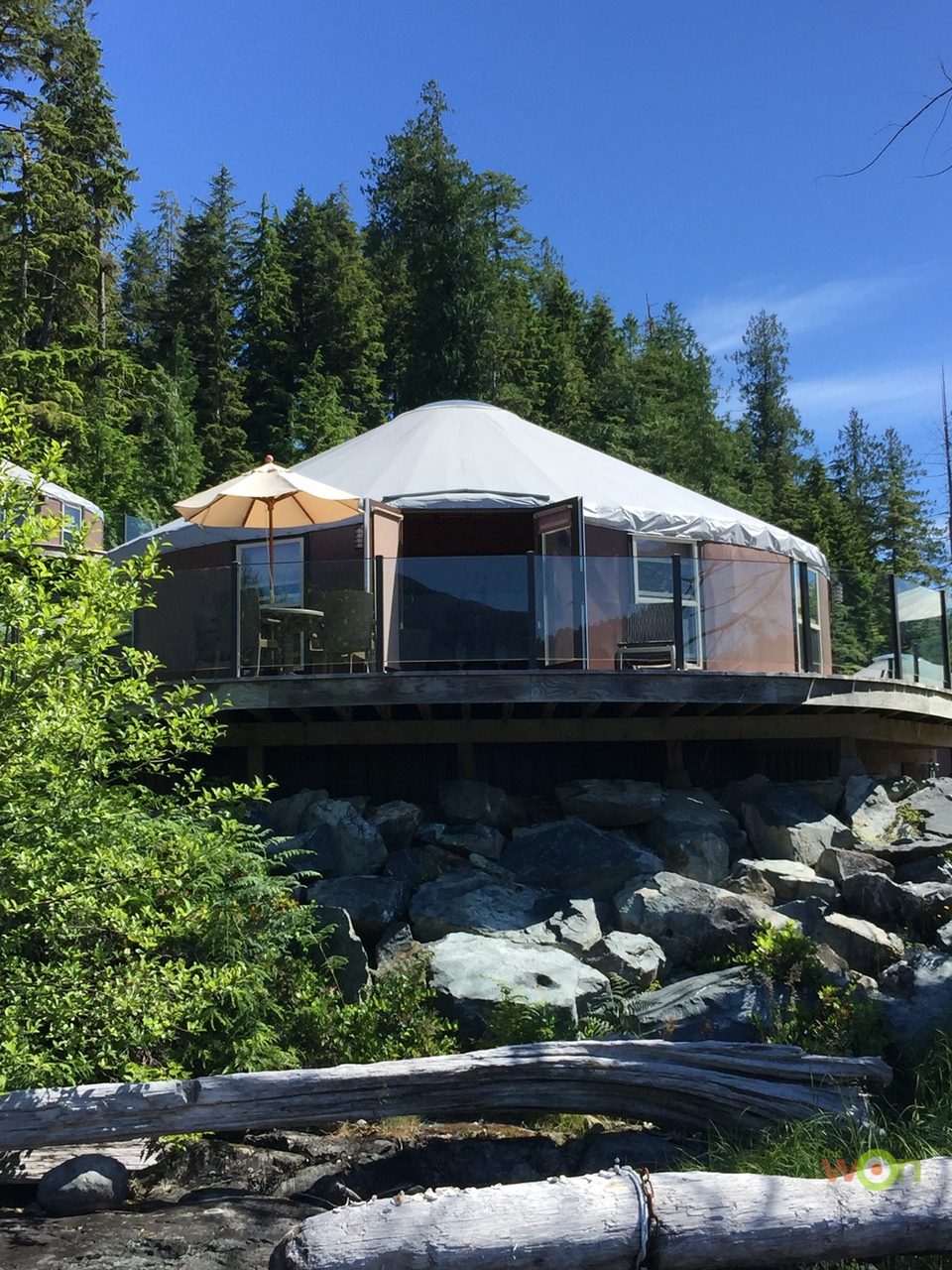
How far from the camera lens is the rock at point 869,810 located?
10305mm

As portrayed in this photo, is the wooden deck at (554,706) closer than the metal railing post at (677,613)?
Yes

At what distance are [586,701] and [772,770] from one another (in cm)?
310

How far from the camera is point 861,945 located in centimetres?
790

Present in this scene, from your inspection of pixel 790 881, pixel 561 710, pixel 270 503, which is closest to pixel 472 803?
pixel 561 710

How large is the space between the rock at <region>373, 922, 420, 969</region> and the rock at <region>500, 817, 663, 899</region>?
117cm

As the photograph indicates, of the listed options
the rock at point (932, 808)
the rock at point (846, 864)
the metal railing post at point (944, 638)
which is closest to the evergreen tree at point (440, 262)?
the metal railing post at point (944, 638)

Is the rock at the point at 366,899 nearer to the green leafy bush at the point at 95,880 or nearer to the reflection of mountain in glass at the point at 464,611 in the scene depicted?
the green leafy bush at the point at 95,880

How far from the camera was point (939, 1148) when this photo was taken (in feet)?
16.6

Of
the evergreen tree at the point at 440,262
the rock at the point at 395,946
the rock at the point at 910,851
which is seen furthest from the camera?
the evergreen tree at the point at 440,262

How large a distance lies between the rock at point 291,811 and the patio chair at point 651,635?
8.82 feet

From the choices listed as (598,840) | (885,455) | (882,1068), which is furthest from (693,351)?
(882,1068)

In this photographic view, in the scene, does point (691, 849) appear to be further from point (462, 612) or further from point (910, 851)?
point (462, 612)

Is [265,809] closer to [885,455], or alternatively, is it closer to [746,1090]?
[746,1090]

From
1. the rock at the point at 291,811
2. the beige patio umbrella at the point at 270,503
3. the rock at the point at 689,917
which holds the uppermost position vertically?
the beige patio umbrella at the point at 270,503
